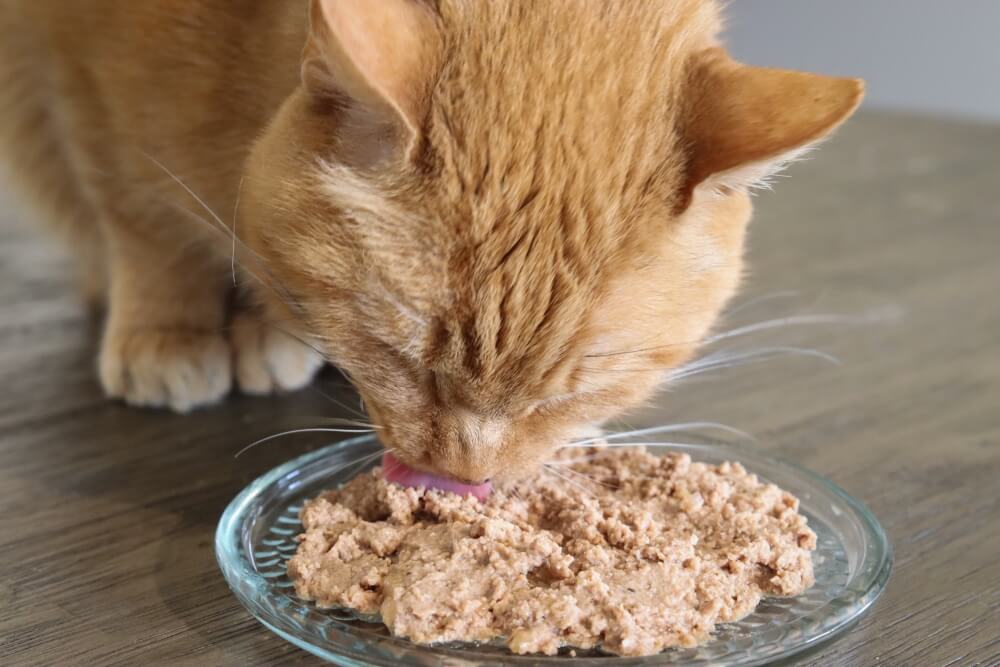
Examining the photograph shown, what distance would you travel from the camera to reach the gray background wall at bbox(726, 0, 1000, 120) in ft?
12.3

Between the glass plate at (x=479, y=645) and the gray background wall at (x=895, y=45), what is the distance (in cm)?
285

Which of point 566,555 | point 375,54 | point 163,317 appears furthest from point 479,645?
point 163,317

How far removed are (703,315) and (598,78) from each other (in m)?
0.26

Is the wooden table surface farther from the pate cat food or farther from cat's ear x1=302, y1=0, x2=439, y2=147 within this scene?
cat's ear x1=302, y1=0, x2=439, y2=147

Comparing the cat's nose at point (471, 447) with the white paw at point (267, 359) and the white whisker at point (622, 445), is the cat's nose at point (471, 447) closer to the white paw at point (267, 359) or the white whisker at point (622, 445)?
the white whisker at point (622, 445)

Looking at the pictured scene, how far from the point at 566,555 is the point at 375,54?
17.2 inches

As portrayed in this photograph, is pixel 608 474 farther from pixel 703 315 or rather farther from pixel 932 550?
pixel 932 550

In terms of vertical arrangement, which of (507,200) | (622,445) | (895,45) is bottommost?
(895,45)

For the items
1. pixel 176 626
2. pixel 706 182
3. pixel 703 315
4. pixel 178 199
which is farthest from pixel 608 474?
pixel 178 199

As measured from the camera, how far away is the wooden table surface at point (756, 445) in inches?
36.3

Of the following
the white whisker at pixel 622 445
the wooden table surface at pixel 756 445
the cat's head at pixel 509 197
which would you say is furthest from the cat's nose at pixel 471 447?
the wooden table surface at pixel 756 445

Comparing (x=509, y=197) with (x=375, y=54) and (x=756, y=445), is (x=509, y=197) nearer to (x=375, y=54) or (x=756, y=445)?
(x=375, y=54)

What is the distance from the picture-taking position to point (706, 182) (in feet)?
3.08

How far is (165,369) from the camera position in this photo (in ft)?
4.61
